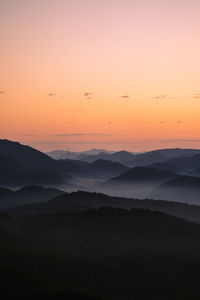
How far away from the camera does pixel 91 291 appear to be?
5691 centimetres

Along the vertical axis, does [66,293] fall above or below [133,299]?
above

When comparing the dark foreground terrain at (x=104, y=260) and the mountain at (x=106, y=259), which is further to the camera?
the mountain at (x=106, y=259)

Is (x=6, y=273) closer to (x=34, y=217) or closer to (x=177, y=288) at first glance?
(x=177, y=288)

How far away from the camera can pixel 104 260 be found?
253 ft

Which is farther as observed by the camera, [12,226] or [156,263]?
[12,226]

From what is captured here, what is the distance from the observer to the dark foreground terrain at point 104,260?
2227 inches

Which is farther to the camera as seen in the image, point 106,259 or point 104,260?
point 106,259

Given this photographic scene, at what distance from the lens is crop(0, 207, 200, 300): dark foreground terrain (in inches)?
Answer: 2227

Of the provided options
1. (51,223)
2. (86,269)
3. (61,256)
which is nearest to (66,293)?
(86,269)

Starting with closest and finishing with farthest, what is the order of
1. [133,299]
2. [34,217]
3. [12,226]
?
[133,299] < [12,226] < [34,217]

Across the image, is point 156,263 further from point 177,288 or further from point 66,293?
point 66,293

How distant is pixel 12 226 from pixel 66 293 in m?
88.0

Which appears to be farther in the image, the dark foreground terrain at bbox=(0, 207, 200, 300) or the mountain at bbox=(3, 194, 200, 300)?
the mountain at bbox=(3, 194, 200, 300)

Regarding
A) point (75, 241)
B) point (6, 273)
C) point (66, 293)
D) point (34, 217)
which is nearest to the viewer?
point (66, 293)
